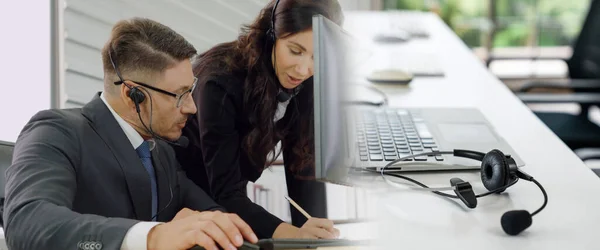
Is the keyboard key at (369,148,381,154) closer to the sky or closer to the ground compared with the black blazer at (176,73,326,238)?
closer to the ground

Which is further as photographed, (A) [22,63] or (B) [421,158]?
(B) [421,158]

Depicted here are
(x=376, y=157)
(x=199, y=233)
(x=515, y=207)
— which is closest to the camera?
(x=199, y=233)

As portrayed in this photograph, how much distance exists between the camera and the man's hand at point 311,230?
927 mm

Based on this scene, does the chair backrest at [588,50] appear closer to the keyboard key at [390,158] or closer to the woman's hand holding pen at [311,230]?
the keyboard key at [390,158]

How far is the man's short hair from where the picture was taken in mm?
833

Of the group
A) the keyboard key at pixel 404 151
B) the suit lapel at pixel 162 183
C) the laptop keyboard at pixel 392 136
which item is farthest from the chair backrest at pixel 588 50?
the suit lapel at pixel 162 183

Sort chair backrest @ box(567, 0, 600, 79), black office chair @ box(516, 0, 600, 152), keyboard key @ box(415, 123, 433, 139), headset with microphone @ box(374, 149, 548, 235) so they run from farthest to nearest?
chair backrest @ box(567, 0, 600, 79), black office chair @ box(516, 0, 600, 152), keyboard key @ box(415, 123, 433, 139), headset with microphone @ box(374, 149, 548, 235)

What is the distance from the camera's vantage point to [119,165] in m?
0.88

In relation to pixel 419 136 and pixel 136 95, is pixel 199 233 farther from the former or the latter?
pixel 419 136

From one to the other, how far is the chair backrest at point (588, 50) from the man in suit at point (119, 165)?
6.68 feet

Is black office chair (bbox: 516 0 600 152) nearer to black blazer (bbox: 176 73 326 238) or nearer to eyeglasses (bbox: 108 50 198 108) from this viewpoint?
black blazer (bbox: 176 73 326 238)

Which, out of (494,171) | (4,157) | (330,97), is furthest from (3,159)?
(494,171)

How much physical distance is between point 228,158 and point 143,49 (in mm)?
203

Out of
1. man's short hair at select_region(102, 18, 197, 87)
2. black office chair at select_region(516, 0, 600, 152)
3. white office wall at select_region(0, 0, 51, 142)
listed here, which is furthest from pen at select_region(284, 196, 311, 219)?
black office chair at select_region(516, 0, 600, 152)
